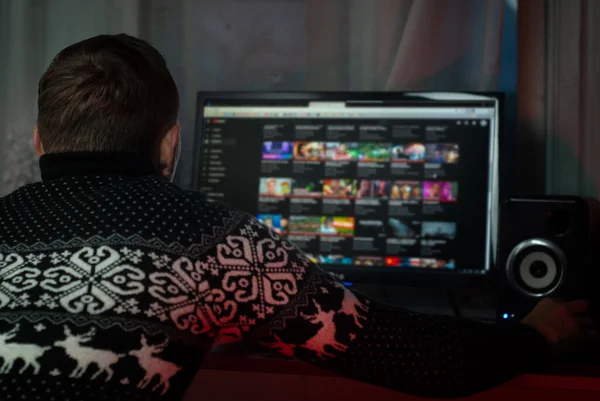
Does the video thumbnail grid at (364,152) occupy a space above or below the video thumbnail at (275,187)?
above

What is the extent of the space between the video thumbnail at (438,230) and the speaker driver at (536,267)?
27 cm

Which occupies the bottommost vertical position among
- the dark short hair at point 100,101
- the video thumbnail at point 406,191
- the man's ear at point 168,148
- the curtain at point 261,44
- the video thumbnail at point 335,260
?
the video thumbnail at point 335,260

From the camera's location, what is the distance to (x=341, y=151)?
145 centimetres

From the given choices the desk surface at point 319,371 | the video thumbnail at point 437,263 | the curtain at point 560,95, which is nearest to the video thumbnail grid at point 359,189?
the video thumbnail at point 437,263

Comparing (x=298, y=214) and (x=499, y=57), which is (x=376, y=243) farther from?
(x=499, y=57)

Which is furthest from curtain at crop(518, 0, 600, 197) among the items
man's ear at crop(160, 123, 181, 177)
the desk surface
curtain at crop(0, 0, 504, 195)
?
man's ear at crop(160, 123, 181, 177)

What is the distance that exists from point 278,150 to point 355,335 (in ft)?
2.59

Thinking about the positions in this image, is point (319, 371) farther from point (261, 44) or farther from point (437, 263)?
point (261, 44)

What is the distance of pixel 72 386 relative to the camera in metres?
0.65

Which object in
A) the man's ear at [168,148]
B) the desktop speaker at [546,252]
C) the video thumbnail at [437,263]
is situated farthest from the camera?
the video thumbnail at [437,263]

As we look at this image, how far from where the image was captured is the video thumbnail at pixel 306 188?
1448mm

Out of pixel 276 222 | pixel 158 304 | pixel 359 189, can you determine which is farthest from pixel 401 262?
pixel 158 304

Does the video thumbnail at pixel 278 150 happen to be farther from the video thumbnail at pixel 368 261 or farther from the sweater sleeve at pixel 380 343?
the sweater sleeve at pixel 380 343

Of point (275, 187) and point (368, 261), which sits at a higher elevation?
point (275, 187)
